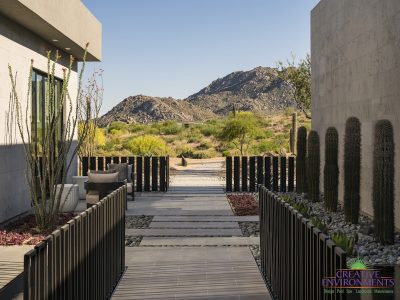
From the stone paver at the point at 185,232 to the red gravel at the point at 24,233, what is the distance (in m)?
1.41

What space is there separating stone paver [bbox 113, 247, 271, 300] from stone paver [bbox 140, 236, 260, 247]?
1.24 feet

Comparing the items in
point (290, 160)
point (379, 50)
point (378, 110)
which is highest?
point (379, 50)

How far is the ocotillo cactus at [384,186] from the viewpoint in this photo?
8.47 m

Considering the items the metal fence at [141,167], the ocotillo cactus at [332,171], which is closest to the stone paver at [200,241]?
the ocotillo cactus at [332,171]

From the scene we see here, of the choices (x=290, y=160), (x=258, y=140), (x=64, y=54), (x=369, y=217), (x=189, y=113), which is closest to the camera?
(x=369, y=217)

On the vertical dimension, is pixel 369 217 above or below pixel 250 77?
below

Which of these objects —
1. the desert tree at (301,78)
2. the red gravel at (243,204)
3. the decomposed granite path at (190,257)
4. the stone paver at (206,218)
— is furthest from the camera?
the desert tree at (301,78)

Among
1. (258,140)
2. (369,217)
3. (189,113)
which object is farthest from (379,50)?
(189,113)

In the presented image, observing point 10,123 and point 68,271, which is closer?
point 68,271

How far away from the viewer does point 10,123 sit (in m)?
10.4

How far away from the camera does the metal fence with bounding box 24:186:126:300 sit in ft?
Answer: 10.6

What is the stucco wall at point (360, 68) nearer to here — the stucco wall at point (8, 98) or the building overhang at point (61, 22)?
the building overhang at point (61, 22)

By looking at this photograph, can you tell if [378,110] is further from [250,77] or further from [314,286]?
[250,77]

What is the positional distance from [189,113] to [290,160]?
246 feet
